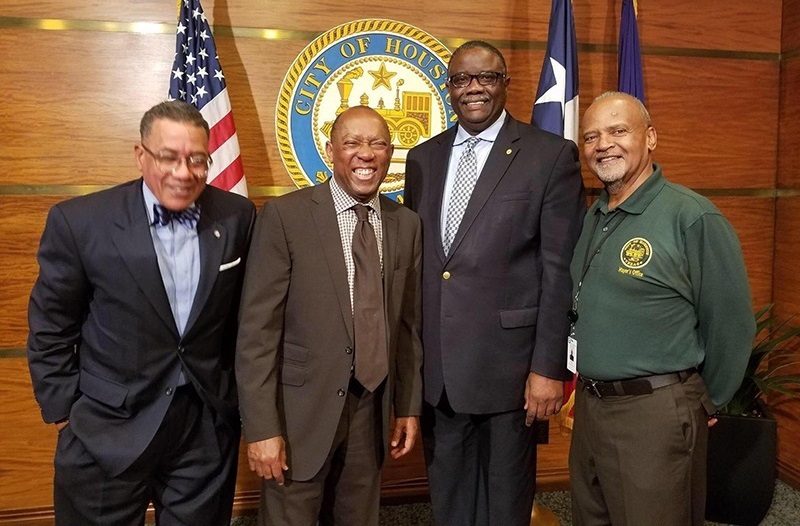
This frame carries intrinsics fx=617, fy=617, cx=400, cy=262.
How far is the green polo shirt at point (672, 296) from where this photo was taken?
167cm

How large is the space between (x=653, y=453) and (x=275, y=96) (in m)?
2.10

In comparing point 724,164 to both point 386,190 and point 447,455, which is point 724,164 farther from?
point 447,455

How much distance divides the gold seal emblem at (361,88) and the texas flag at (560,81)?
46 centimetres

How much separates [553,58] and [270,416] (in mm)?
1974

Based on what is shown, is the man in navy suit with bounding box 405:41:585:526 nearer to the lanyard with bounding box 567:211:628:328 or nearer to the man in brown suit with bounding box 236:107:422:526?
the lanyard with bounding box 567:211:628:328

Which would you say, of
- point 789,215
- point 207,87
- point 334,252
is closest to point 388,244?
point 334,252

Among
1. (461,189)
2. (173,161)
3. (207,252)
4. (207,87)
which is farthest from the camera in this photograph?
(207,87)

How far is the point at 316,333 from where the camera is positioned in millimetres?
1771

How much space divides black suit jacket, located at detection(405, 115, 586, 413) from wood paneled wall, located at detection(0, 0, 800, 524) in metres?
1.09

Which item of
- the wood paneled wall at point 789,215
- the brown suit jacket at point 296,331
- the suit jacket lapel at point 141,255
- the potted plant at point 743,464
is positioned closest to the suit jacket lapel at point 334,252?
the brown suit jacket at point 296,331

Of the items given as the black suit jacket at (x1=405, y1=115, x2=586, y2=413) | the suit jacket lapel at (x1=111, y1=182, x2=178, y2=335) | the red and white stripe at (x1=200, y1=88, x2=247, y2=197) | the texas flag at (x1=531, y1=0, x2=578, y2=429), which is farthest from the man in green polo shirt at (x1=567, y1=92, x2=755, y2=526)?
the red and white stripe at (x1=200, y1=88, x2=247, y2=197)

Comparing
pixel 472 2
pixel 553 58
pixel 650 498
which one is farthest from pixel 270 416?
pixel 472 2

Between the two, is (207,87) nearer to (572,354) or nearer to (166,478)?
(166,478)

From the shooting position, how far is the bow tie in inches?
65.5
